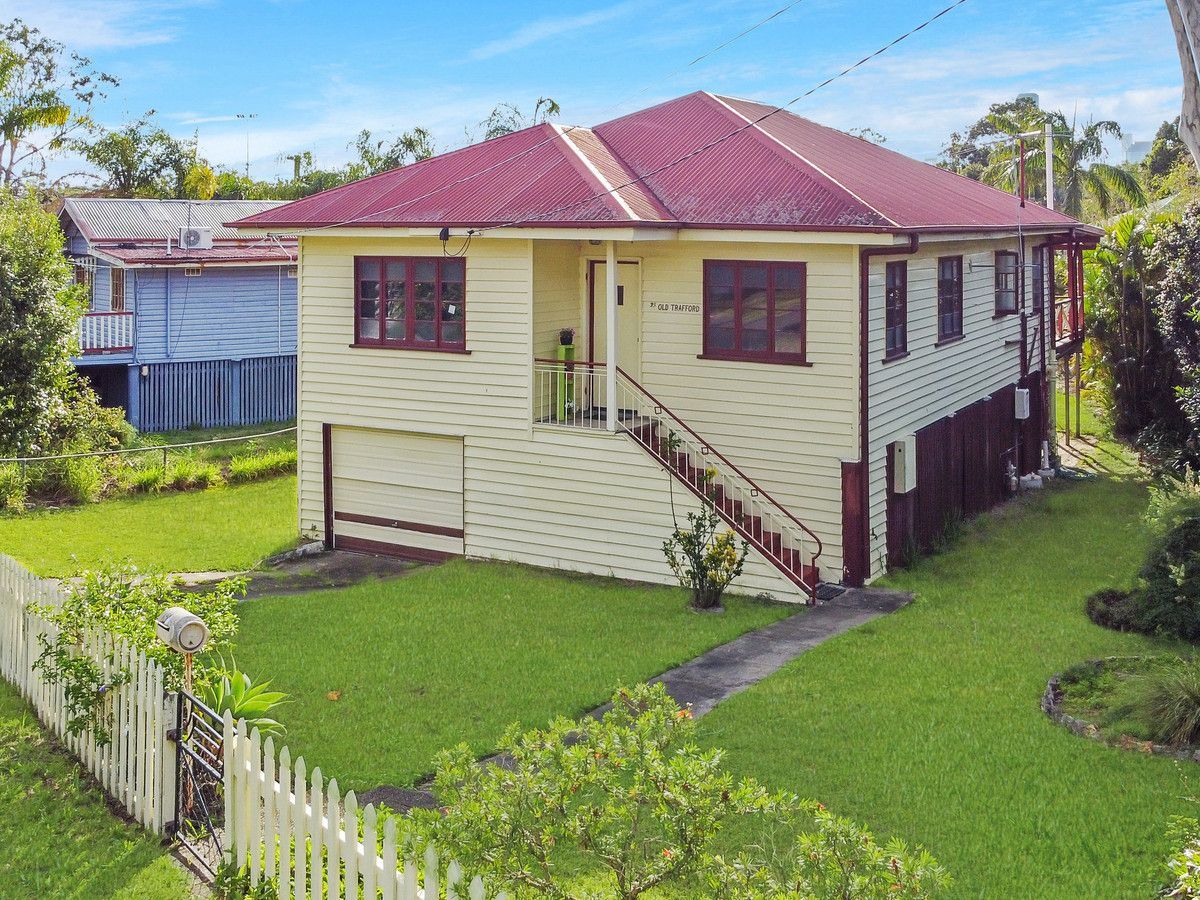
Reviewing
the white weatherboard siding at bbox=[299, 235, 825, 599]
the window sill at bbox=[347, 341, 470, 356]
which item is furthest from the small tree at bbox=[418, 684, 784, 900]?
the window sill at bbox=[347, 341, 470, 356]

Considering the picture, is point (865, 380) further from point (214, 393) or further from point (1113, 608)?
point (214, 393)

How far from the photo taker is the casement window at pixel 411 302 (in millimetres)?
19281

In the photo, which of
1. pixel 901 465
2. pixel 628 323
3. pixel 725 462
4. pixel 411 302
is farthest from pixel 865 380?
pixel 411 302

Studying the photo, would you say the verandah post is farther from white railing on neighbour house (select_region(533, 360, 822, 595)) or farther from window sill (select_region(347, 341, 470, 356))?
window sill (select_region(347, 341, 470, 356))

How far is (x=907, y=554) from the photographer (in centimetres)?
1836

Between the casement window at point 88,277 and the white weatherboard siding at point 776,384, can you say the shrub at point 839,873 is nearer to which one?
the white weatherboard siding at point 776,384

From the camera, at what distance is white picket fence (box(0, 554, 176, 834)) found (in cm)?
905

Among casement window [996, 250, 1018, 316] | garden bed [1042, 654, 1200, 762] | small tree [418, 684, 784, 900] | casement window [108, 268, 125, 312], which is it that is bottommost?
garden bed [1042, 654, 1200, 762]

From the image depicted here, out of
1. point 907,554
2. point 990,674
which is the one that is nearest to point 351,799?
point 990,674


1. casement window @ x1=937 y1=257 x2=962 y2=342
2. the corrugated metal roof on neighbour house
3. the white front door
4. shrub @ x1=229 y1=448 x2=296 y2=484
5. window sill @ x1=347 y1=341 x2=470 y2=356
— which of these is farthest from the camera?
the corrugated metal roof on neighbour house

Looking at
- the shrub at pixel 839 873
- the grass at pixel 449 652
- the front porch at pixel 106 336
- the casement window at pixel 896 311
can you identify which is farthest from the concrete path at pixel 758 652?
→ the front porch at pixel 106 336

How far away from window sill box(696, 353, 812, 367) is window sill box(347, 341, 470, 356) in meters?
3.59

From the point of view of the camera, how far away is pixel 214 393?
111 ft

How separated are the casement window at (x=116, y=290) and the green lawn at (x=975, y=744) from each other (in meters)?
23.1
